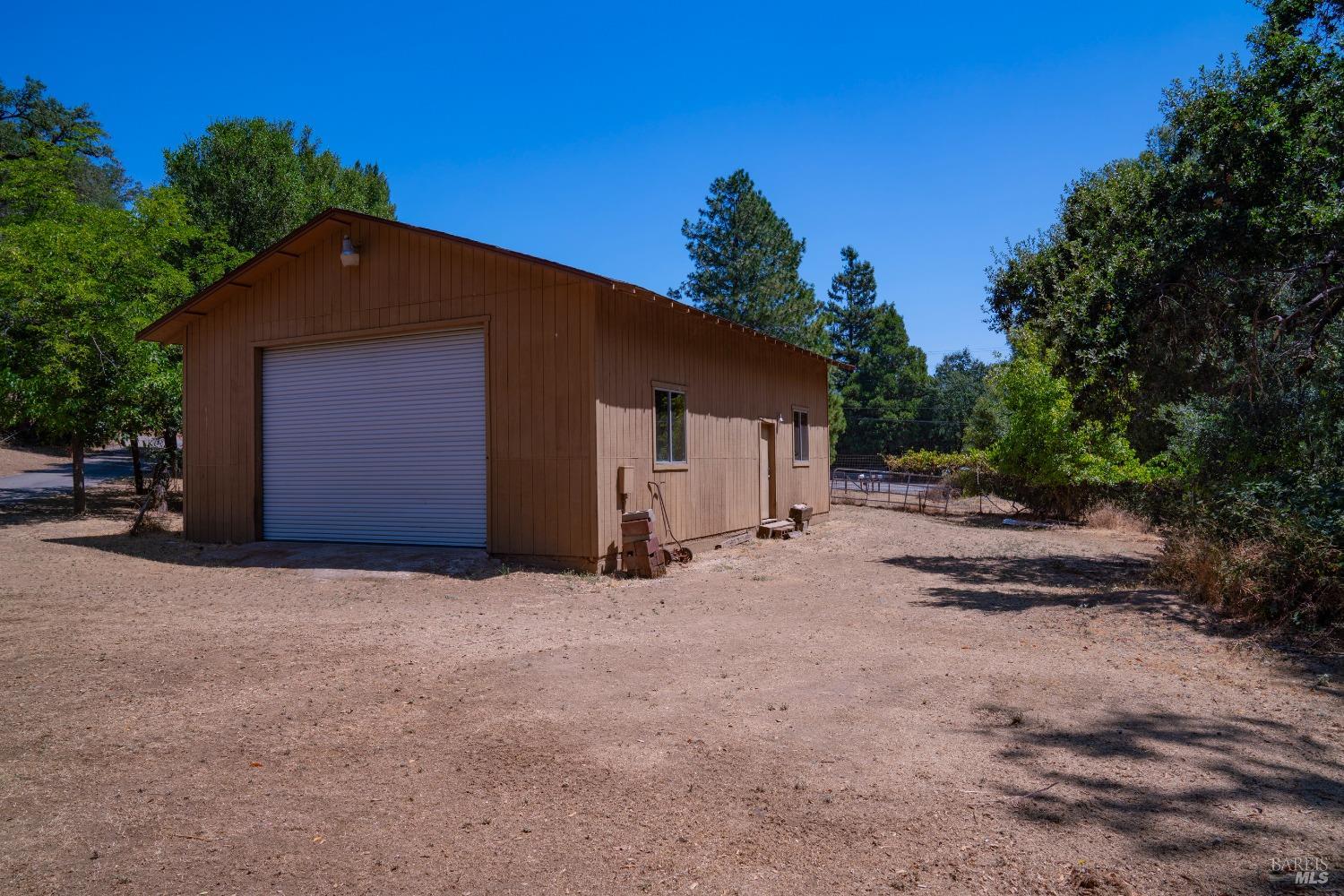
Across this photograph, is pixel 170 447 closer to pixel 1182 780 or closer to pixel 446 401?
pixel 446 401

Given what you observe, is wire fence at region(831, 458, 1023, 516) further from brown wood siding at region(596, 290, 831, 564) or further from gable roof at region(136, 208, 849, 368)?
gable roof at region(136, 208, 849, 368)

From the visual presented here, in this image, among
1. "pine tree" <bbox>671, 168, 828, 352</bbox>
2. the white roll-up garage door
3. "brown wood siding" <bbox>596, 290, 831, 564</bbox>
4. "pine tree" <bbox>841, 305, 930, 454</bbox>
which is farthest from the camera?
"pine tree" <bbox>841, 305, 930, 454</bbox>

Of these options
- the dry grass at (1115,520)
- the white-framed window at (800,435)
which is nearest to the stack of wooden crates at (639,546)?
the white-framed window at (800,435)

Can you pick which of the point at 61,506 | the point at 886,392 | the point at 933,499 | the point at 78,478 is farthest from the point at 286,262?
the point at 886,392

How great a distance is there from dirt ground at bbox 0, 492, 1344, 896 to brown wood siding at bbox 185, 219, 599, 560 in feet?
7.37

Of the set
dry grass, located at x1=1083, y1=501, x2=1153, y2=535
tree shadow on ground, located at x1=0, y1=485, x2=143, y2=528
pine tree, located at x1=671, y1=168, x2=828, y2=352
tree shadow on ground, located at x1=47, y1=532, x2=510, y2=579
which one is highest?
pine tree, located at x1=671, y1=168, x2=828, y2=352

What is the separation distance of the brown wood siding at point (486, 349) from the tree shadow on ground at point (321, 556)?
495 millimetres

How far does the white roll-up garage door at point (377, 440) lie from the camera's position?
36.9 feet

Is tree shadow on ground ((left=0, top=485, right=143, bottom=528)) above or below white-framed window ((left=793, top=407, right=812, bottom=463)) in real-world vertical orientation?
below

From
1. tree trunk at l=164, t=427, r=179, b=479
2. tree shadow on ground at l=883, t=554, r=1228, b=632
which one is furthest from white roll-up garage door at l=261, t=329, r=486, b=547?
tree shadow on ground at l=883, t=554, r=1228, b=632

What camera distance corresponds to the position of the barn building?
1041 centimetres

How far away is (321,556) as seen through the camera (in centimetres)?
1130

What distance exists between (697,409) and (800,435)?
5.56 m

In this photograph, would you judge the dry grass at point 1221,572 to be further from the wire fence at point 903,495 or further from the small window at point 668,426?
the wire fence at point 903,495
